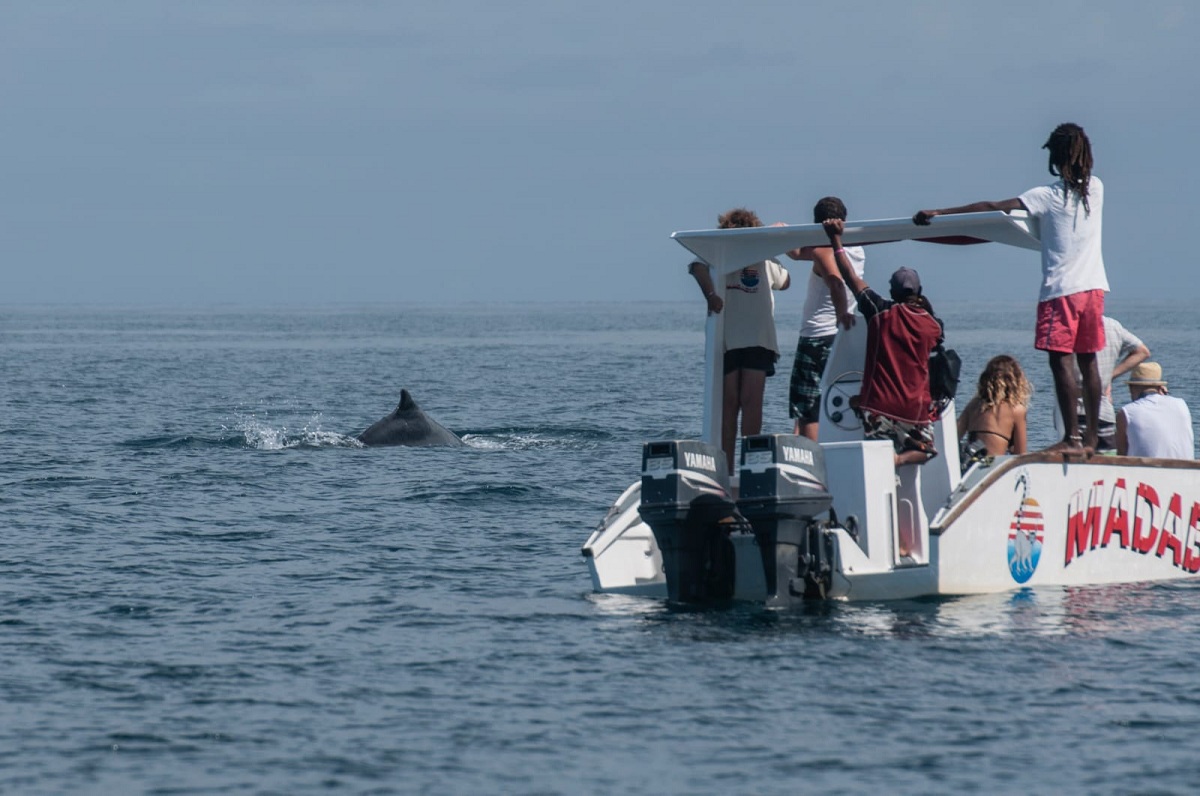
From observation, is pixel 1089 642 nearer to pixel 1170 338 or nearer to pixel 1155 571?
pixel 1155 571

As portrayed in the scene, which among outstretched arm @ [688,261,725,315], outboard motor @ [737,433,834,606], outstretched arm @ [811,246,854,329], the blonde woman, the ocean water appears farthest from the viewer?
outstretched arm @ [688,261,725,315]

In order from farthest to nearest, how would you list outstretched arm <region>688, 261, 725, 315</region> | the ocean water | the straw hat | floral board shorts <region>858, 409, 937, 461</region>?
the straw hat → outstretched arm <region>688, 261, 725, 315</region> → floral board shorts <region>858, 409, 937, 461</region> → the ocean water

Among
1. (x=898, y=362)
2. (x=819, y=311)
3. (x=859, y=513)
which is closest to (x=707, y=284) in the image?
(x=819, y=311)

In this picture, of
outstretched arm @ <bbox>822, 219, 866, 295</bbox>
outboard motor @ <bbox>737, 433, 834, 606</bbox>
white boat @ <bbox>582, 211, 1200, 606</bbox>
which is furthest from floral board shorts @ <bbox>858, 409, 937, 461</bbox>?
outstretched arm @ <bbox>822, 219, 866, 295</bbox>

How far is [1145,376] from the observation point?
13227 mm

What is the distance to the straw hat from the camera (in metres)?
13.2

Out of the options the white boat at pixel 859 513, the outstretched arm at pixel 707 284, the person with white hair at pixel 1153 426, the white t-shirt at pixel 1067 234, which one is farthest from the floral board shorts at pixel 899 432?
the person with white hair at pixel 1153 426

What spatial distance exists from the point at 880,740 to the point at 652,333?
88.6m

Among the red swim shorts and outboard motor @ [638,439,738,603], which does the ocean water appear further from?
the red swim shorts

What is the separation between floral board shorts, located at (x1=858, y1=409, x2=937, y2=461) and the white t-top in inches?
85.6

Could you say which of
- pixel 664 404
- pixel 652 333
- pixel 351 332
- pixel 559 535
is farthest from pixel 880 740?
pixel 351 332

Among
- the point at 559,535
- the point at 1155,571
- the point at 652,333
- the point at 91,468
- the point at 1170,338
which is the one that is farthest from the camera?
the point at 652,333

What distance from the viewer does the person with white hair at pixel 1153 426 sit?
13.0 metres

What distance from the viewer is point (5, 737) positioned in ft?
29.5
